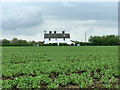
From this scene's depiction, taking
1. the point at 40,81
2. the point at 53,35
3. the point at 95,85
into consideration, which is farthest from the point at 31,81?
the point at 53,35

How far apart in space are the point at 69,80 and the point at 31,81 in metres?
1.50

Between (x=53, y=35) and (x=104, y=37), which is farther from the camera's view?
(x=104, y=37)

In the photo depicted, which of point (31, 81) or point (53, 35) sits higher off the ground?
point (53, 35)

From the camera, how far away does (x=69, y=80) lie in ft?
23.0

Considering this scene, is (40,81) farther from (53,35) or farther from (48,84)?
(53,35)

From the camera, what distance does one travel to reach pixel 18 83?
676 centimetres

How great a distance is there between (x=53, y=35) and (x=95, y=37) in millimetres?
24202

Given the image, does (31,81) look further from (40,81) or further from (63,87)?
(63,87)

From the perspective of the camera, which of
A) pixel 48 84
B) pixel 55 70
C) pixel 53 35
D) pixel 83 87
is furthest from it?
pixel 53 35

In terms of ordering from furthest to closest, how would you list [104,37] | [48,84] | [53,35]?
[104,37] < [53,35] < [48,84]

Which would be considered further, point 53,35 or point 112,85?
point 53,35

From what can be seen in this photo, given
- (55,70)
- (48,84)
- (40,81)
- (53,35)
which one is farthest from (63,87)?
(53,35)

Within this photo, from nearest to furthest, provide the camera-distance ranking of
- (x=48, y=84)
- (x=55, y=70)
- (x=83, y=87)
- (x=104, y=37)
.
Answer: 1. (x=83, y=87)
2. (x=48, y=84)
3. (x=55, y=70)
4. (x=104, y=37)

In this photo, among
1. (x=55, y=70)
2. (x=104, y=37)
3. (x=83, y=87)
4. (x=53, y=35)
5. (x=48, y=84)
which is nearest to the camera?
A: (x=83, y=87)
